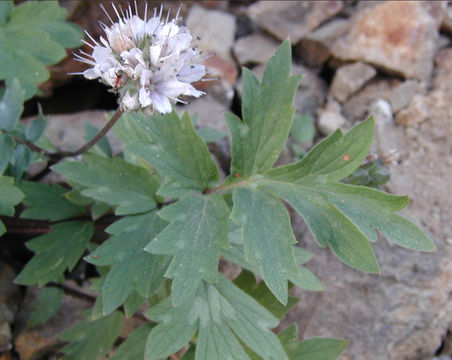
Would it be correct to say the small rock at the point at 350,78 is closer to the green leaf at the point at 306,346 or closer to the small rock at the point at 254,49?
the small rock at the point at 254,49

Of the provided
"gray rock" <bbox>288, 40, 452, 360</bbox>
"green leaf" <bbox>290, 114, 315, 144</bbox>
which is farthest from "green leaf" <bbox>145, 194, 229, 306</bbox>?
"green leaf" <bbox>290, 114, 315, 144</bbox>

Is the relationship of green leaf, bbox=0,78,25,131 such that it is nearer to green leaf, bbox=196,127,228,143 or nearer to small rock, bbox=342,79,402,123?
green leaf, bbox=196,127,228,143

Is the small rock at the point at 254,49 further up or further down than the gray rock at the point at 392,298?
further up

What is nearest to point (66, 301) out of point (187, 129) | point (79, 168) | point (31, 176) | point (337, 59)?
point (31, 176)

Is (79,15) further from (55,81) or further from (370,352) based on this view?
(370,352)

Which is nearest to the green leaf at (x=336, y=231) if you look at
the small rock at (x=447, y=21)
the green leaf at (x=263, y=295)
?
the green leaf at (x=263, y=295)

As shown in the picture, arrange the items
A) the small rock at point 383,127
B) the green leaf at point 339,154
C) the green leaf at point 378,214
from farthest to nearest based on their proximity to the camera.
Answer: the small rock at point 383,127, the green leaf at point 339,154, the green leaf at point 378,214

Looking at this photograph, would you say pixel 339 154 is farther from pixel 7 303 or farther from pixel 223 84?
pixel 7 303
